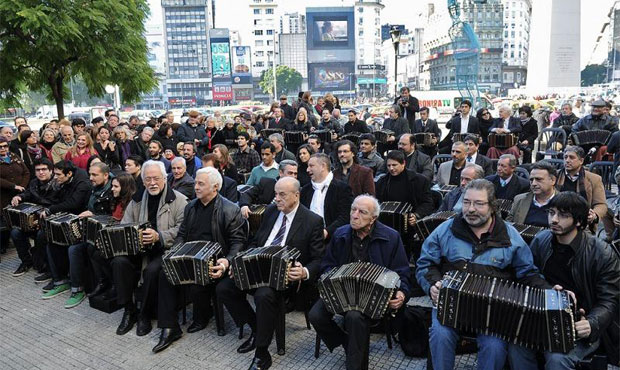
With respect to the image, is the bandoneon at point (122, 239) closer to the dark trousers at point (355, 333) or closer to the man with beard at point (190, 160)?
the dark trousers at point (355, 333)

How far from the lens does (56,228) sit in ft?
19.8

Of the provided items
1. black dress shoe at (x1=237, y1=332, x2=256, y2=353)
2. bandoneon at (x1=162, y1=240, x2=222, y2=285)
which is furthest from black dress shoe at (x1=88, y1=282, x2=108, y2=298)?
black dress shoe at (x1=237, y1=332, x2=256, y2=353)

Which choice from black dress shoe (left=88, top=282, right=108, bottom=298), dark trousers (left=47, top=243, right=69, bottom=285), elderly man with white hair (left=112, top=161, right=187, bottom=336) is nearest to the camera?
elderly man with white hair (left=112, top=161, right=187, bottom=336)

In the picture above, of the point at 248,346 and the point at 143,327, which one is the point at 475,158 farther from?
the point at 143,327

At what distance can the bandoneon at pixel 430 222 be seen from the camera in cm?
506

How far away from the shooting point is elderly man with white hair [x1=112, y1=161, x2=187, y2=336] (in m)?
5.17

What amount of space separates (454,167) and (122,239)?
4.87m

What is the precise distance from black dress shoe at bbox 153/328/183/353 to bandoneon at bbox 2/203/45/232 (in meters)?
3.09

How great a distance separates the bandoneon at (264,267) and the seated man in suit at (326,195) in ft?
4.37

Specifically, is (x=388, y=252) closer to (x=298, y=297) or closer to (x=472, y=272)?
(x=472, y=272)

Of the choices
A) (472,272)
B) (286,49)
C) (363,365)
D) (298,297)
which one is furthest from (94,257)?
(286,49)

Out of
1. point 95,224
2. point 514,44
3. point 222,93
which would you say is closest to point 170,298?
point 95,224

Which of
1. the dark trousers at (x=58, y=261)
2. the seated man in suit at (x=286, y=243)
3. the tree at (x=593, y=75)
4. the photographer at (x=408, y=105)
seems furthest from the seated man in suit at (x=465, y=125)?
the tree at (x=593, y=75)

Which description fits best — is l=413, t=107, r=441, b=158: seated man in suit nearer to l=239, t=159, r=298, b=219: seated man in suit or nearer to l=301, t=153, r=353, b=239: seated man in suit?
l=239, t=159, r=298, b=219: seated man in suit
